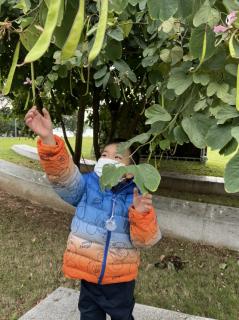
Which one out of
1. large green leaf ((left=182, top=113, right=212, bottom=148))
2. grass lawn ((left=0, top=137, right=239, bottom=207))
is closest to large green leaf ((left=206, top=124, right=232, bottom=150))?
large green leaf ((left=182, top=113, right=212, bottom=148))

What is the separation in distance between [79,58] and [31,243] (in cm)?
284

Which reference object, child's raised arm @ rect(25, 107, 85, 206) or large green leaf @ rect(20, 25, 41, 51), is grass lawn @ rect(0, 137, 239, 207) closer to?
child's raised arm @ rect(25, 107, 85, 206)

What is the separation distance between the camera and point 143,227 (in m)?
2.17

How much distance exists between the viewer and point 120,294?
7.84 feet

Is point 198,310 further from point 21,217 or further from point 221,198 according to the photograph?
point 221,198

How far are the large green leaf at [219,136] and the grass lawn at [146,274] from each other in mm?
2442

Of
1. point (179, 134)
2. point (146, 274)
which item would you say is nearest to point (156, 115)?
point (179, 134)

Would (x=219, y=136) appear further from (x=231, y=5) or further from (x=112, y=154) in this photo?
(x=112, y=154)

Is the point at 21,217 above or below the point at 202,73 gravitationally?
below

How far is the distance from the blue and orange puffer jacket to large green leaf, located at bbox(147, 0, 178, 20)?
130 centimetres

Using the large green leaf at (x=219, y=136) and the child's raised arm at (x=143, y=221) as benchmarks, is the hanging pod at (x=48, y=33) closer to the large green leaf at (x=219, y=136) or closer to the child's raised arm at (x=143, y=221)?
the large green leaf at (x=219, y=136)

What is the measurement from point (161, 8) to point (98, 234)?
1.48 m

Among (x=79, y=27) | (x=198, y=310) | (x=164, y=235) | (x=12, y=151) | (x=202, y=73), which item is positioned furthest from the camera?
(x=12, y=151)

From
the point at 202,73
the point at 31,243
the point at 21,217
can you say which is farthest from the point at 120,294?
the point at 21,217
